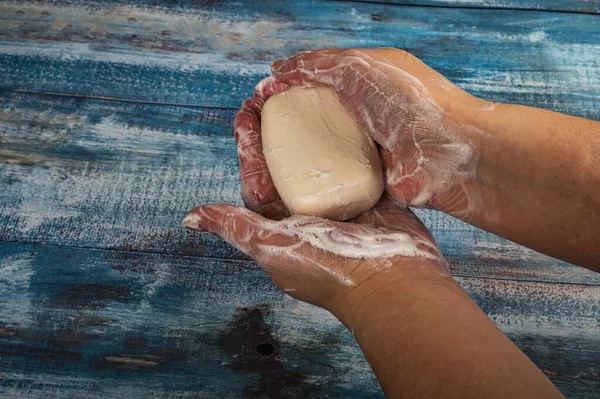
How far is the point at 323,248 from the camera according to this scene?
1.11 metres

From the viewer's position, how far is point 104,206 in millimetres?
1457

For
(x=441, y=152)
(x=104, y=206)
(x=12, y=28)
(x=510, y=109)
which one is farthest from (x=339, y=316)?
(x=12, y=28)

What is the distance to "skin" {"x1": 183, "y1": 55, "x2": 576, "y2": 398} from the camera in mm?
860

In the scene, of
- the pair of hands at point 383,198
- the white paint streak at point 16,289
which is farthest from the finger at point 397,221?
the white paint streak at point 16,289

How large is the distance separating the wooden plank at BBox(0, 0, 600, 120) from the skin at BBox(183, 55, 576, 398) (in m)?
0.45

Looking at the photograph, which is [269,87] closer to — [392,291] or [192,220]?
[192,220]

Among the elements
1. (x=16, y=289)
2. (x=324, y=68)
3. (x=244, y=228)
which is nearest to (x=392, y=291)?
(x=244, y=228)

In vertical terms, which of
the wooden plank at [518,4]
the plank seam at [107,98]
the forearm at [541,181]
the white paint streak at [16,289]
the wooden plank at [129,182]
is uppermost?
the wooden plank at [518,4]

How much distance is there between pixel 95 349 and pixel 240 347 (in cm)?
36

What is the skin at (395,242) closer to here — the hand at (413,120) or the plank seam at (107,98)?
the hand at (413,120)

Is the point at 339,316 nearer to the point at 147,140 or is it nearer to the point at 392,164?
the point at 392,164

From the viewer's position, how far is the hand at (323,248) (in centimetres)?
110

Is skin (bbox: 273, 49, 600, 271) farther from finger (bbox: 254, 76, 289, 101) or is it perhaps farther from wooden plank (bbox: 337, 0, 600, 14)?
wooden plank (bbox: 337, 0, 600, 14)

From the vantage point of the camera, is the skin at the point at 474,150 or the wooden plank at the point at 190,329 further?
the wooden plank at the point at 190,329
